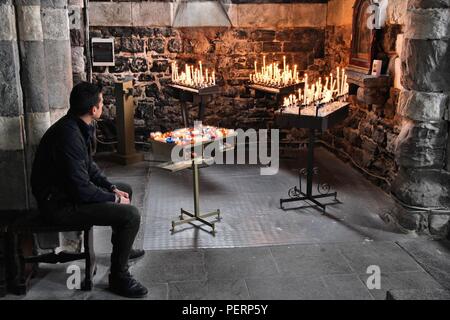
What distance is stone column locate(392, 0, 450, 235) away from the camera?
15.2 ft

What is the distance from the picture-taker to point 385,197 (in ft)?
20.2

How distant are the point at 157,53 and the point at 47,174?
5157mm

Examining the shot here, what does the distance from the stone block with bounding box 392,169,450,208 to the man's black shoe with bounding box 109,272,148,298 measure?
287cm

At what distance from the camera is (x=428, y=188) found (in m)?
4.94

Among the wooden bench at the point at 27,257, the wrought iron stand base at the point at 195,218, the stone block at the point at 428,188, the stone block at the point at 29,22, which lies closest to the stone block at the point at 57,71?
the stone block at the point at 29,22

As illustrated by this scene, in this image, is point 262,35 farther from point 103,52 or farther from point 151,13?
point 103,52

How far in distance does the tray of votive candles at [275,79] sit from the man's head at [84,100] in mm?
4204

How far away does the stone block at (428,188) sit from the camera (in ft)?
16.2

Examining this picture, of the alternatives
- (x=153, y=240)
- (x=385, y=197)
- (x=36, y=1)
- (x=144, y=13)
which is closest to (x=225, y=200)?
(x=153, y=240)

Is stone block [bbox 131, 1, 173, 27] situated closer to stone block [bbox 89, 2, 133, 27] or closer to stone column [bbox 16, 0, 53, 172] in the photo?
stone block [bbox 89, 2, 133, 27]

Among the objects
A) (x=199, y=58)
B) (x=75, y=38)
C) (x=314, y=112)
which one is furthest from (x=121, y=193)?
(x=199, y=58)

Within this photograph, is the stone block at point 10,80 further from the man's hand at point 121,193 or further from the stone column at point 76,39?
the stone column at point 76,39

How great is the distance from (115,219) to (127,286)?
53 centimetres
